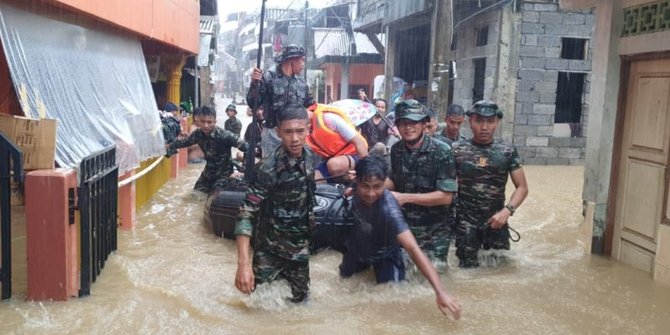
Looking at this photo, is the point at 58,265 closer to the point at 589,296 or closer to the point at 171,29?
the point at 589,296

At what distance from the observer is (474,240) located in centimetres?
523

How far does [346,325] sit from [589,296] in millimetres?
2190

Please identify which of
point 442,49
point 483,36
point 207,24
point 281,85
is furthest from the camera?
point 207,24

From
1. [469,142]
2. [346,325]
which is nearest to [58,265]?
[346,325]

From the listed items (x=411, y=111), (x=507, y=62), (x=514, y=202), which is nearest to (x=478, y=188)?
(x=514, y=202)

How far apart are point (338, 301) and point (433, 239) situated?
913 mm

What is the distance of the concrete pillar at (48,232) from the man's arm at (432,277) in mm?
2259

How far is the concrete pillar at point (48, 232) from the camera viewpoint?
155 inches

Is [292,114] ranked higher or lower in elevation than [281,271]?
higher

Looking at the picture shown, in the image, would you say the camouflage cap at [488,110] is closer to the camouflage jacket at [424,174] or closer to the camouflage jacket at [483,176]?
the camouflage jacket at [483,176]

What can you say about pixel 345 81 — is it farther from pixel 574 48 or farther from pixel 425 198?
pixel 425 198

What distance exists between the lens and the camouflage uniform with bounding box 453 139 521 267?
5.14 m

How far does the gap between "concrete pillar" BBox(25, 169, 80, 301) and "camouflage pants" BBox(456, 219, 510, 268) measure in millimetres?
3177

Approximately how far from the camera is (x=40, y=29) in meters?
5.50
